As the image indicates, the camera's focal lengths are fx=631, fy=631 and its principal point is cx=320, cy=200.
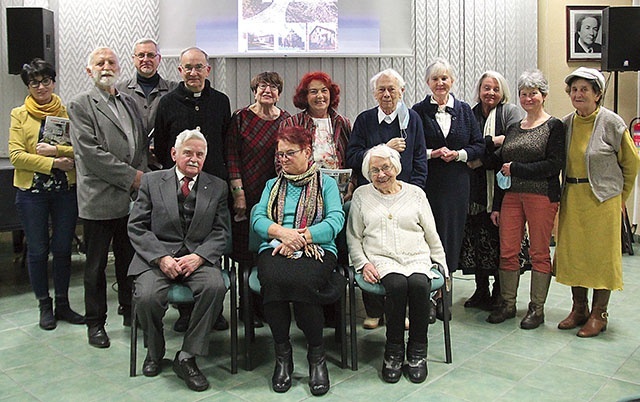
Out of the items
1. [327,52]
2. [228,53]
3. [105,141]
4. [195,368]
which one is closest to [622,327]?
[195,368]

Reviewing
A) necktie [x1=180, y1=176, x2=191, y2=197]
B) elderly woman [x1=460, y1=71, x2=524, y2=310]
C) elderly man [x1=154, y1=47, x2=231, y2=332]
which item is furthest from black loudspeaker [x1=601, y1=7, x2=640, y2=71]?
necktie [x1=180, y1=176, x2=191, y2=197]

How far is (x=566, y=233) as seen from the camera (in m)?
3.43

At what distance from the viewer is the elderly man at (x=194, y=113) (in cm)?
327

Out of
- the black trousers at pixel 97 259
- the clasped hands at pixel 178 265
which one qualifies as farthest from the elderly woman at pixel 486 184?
the black trousers at pixel 97 259

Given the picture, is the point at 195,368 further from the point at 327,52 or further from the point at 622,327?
the point at 327,52

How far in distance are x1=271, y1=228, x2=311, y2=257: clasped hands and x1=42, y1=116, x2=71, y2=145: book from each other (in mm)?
1517

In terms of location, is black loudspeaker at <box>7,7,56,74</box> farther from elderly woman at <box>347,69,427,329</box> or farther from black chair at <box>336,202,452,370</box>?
black chair at <box>336,202,452,370</box>

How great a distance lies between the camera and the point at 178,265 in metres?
2.84

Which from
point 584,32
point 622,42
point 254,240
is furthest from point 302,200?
point 584,32

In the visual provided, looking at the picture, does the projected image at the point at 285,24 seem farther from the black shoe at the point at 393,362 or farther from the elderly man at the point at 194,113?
the black shoe at the point at 393,362

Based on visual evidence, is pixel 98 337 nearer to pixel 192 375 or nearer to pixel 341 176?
pixel 192 375

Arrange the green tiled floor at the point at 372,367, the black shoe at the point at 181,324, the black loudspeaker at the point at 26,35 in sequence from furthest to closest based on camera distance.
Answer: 1. the black loudspeaker at the point at 26,35
2. the black shoe at the point at 181,324
3. the green tiled floor at the point at 372,367

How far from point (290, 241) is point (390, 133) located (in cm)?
91

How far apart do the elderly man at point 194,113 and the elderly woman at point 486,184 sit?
4.69ft
